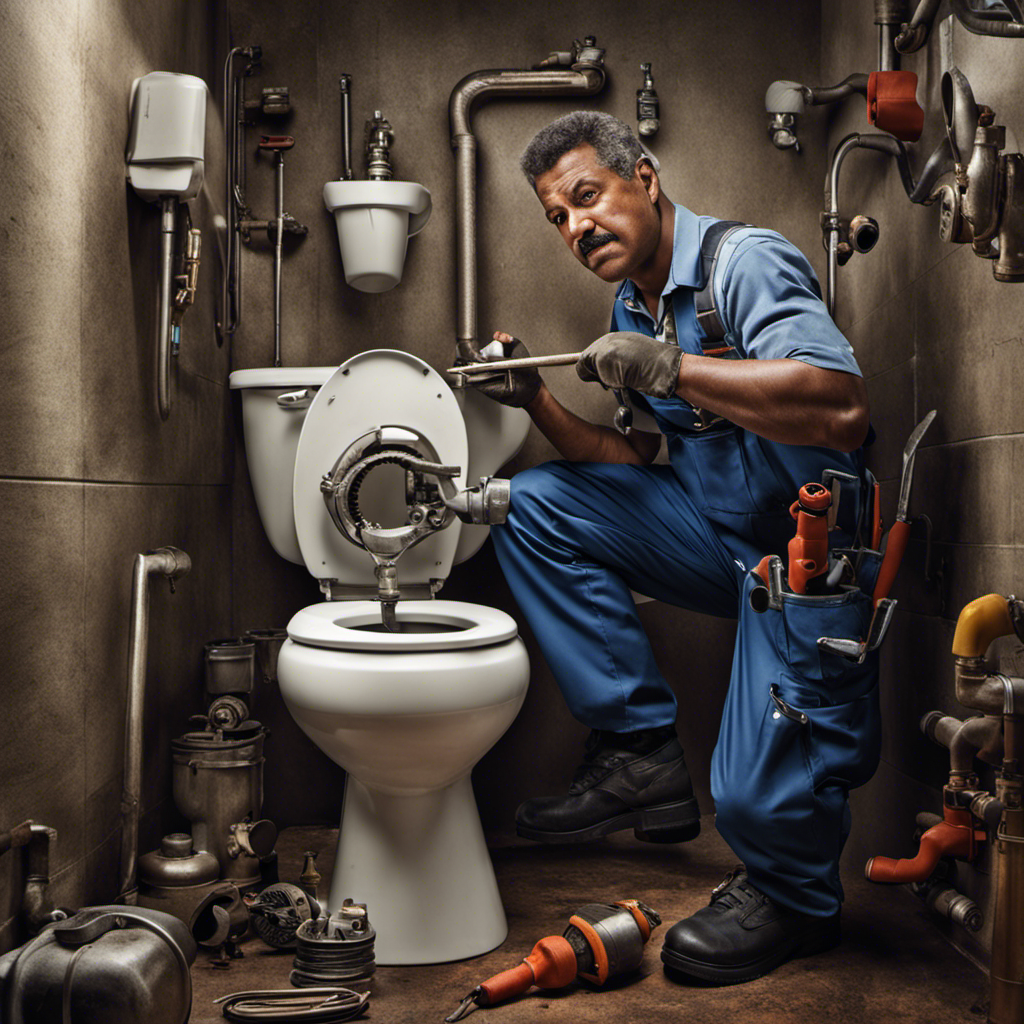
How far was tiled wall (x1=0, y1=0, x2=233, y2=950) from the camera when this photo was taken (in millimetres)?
1270

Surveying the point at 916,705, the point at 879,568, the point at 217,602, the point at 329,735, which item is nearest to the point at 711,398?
the point at 879,568

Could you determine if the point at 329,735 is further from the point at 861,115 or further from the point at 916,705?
the point at 861,115

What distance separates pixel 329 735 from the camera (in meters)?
1.48

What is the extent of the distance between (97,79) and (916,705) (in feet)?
5.14

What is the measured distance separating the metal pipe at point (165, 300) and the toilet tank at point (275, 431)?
0.28m

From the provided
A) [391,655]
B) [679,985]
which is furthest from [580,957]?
[391,655]

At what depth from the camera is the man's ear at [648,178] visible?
5.96 feet

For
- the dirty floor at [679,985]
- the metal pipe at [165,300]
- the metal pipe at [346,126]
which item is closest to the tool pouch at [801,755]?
the dirty floor at [679,985]

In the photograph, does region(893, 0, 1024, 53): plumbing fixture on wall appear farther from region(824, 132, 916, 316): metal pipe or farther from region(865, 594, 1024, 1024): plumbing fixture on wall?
region(865, 594, 1024, 1024): plumbing fixture on wall

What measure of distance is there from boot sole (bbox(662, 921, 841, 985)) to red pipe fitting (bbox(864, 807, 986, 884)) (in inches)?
6.7

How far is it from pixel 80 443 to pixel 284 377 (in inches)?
22.6

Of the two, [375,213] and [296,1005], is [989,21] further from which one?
[296,1005]

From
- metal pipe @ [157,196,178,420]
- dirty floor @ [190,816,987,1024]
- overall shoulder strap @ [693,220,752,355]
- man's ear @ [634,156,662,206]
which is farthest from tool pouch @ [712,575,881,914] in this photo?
metal pipe @ [157,196,178,420]

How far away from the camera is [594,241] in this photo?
5.91 ft
